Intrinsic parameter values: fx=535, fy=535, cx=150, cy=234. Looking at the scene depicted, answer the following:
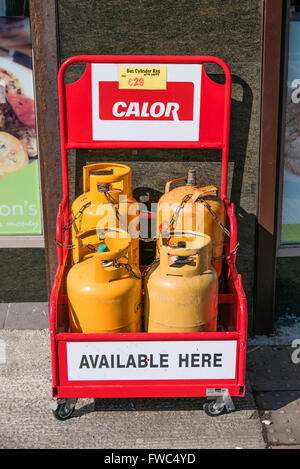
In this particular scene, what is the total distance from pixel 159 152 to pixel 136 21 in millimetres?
1061

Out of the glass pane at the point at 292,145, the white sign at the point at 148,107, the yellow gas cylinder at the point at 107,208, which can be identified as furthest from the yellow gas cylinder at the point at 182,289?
the glass pane at the point at 292,145

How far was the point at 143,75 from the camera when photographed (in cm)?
422

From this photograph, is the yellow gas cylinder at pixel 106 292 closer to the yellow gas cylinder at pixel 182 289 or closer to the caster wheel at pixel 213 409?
the yellow gas cylinder at pixel 182 289

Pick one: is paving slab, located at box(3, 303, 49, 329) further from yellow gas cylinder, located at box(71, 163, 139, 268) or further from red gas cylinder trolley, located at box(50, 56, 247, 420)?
yellow gas cylinder, located at box(71, 163, 139, 268)

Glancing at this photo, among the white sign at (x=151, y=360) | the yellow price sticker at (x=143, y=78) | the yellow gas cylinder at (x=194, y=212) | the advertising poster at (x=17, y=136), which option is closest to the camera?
the white sign at (x=151, y=360)

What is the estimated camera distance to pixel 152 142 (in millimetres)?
4336

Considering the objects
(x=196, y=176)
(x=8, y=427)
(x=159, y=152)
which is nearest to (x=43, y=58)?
(x=159, y=152)

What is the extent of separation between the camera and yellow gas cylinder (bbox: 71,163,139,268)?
4.00m

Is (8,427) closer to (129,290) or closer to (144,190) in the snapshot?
(129,290)

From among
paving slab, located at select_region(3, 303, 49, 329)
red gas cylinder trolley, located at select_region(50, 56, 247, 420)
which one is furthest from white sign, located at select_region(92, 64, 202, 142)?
paving slab, located at select_region(3, 303, 49, 329)

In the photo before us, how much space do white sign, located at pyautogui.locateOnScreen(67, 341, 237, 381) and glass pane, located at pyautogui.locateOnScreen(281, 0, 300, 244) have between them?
1.86 meters

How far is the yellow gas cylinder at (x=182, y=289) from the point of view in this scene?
11.7 feet

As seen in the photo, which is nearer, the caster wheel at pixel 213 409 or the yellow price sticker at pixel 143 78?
the caster wheel at pixel 213 409

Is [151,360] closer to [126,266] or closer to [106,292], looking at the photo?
[106,292]
